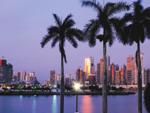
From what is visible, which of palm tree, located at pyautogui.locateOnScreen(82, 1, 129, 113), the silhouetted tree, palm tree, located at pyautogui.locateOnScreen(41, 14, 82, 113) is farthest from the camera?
palm tree, located at pyautogui.locateOnScreen(41, 14, 82, 113)

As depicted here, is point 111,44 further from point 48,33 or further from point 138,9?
point 48,33

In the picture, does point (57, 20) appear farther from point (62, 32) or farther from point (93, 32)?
point (93, 32)

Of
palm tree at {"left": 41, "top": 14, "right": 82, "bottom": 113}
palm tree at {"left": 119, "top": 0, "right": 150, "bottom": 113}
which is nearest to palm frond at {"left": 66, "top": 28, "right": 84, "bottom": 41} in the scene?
palm tree at {"left": 41, "top": 14, "right": 82, "bottom": 113}

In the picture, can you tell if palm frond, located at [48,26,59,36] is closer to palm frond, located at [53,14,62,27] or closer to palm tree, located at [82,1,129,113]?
palm frond, located at [53,14,62,27]

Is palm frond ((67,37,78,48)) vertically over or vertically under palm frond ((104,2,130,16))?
under

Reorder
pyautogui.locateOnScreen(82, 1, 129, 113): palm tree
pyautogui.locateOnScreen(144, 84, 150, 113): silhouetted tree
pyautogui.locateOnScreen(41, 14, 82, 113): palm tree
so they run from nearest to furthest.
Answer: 1. pyautogui.locateOnScreen(144, 84, 150, 113): silhouetted tree
2. pyautogui.locateOnScreen(82, 1, 129, 113): palm tree
3. pyautogui.locateOnScreen(41, 14, 82, 113): palm tree

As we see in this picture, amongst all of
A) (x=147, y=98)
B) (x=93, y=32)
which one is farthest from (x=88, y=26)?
(x=147, y=98)

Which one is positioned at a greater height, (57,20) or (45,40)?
(57,20)

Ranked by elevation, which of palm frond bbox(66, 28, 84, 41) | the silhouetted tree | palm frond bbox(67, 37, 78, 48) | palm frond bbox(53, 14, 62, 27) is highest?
palm frond bbox(53, 14, 62, 27)

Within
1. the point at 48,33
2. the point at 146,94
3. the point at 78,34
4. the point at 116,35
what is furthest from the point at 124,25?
the point at 146,94

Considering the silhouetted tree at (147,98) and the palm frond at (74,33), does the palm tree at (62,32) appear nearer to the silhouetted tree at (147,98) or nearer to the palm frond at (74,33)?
the palm frond at (74,33)

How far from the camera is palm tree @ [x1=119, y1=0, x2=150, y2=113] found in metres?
38.7

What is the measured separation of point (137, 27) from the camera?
127 ft

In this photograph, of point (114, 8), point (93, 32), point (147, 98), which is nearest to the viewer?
point (147, 98)
